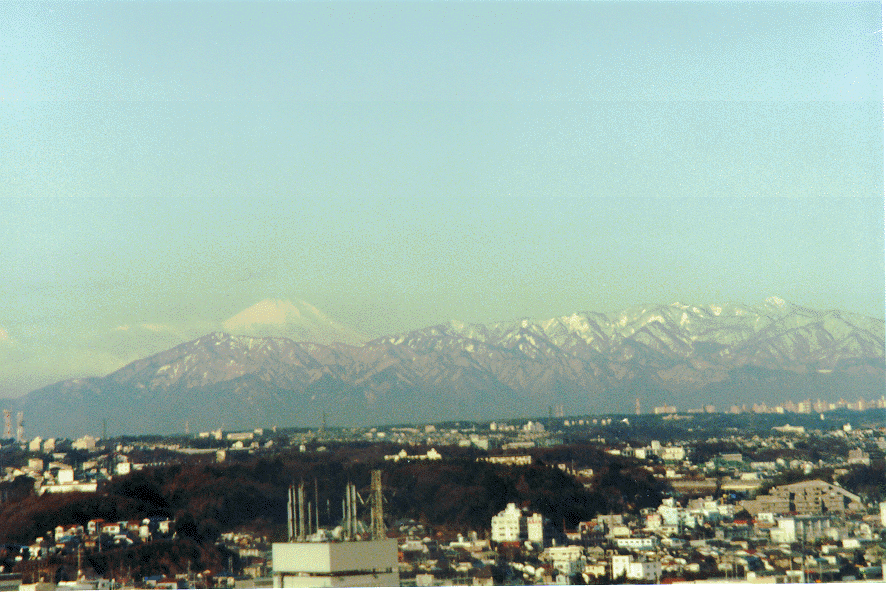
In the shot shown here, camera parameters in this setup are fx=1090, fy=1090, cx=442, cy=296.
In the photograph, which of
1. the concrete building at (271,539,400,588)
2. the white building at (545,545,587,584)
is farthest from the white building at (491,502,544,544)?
the concrete building at (271,539,400,588)

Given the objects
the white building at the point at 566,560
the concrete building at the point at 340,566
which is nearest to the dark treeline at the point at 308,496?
the white building at the point at 566,560

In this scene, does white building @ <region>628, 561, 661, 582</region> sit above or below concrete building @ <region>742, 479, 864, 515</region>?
below

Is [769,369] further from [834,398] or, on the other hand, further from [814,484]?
[814,484]

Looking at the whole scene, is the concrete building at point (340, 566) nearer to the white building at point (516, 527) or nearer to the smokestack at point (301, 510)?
the smokestack at point (301, 510)

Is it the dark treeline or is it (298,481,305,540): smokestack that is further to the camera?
the dark treeline

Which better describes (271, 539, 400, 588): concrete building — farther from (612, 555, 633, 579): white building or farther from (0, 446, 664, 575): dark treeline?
(612, 555, 633, 579): white building
